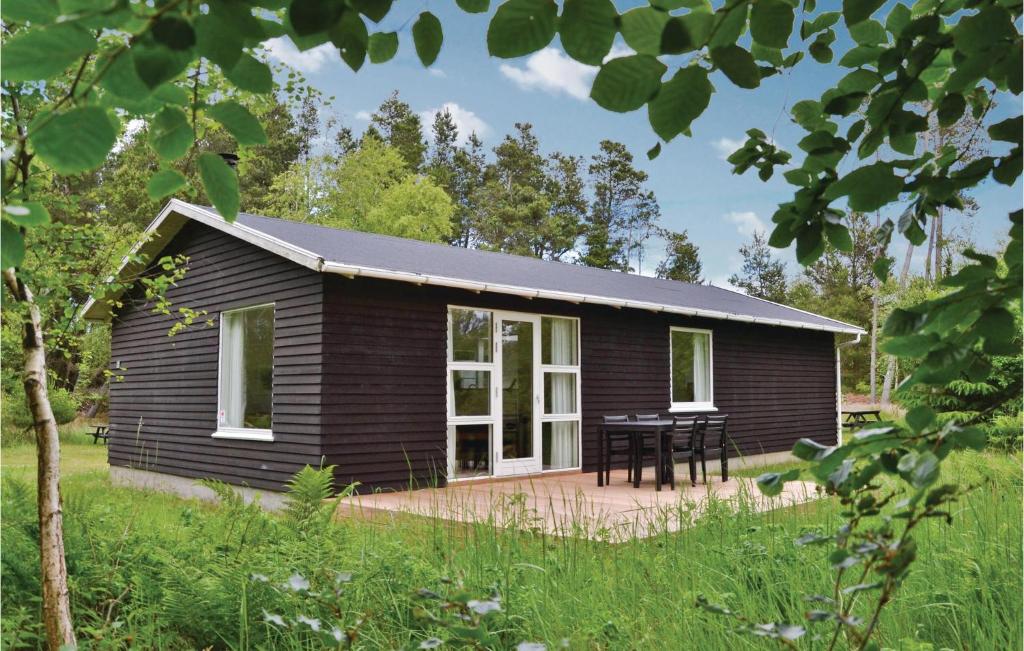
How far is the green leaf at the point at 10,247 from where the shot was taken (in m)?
0.76

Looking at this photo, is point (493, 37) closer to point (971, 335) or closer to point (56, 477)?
point (971, 335)

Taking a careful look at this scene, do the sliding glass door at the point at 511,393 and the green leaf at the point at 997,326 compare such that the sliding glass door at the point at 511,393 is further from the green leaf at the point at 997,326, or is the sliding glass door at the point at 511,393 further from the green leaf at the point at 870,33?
the green leaf at the point at 997,326

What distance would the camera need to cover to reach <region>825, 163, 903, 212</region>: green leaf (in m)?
1.14

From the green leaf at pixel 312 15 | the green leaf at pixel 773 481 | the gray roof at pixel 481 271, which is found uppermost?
the gray roof at pixel 481 271

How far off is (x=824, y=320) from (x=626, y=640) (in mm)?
12829

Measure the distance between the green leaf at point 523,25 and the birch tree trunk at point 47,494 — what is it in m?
2.10

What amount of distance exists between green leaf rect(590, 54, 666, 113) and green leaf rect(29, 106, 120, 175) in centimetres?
50

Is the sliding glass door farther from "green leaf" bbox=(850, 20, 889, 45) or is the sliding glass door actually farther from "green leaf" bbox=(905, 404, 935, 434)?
"green leaf" bbox=(905, 404, 935, 434)

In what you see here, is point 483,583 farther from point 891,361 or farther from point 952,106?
point 891,361

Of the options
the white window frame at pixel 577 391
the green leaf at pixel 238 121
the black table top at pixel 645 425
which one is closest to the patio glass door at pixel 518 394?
the white window frame at pixel 577 391

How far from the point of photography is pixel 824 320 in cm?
1397

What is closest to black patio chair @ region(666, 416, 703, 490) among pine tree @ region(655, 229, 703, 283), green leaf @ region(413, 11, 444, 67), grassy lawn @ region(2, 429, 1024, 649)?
grassy lawn @ region(2, 429, 1024, 649)

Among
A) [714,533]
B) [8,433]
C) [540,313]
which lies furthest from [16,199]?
[8,433]

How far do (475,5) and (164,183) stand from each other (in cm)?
49
